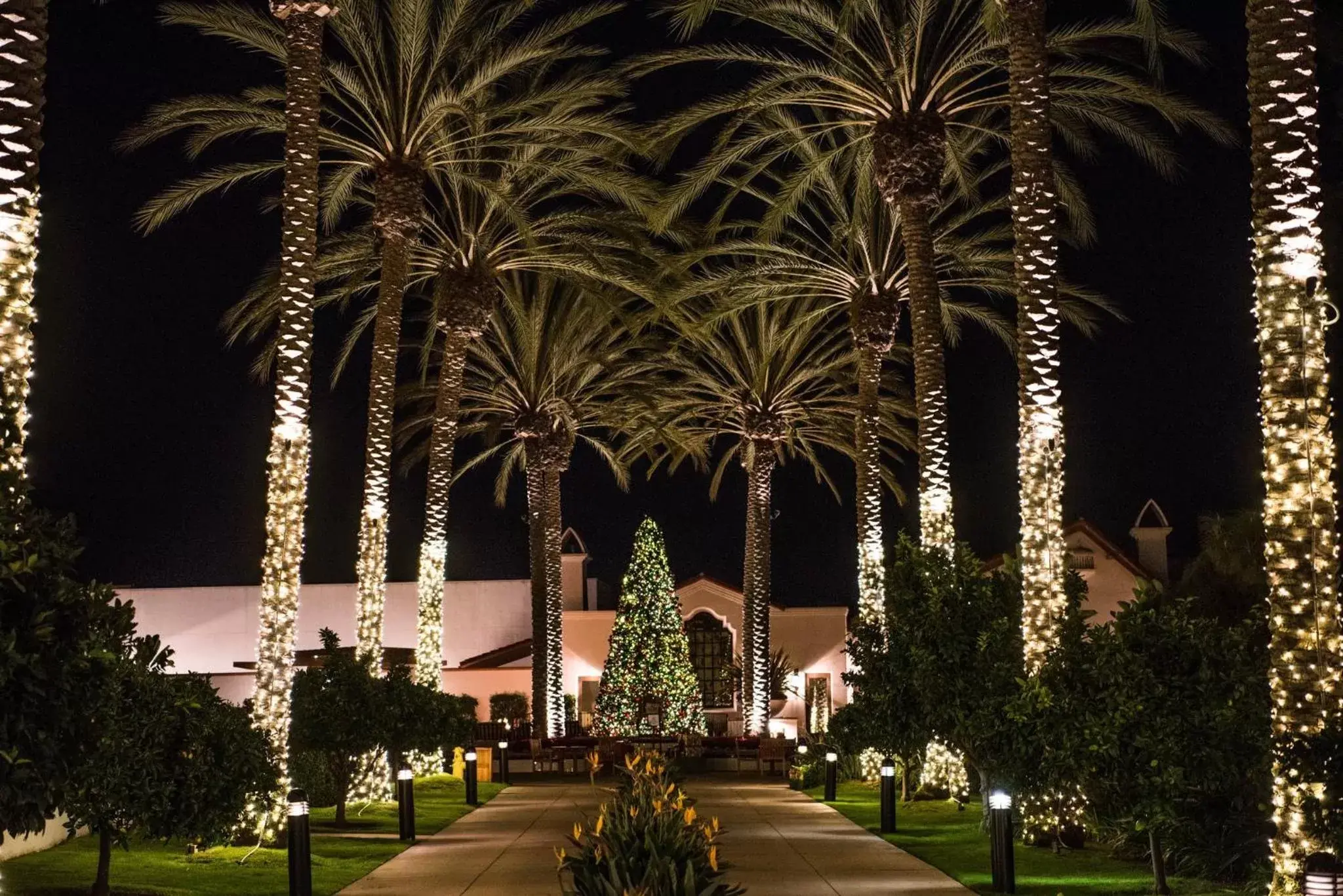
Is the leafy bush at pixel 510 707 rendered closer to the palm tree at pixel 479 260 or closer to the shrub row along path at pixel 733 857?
the palm tree at pixel 479 260

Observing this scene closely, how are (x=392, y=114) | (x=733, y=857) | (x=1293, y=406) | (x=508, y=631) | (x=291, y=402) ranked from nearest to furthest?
(x=1293, y=406), (x=733, y=857), (x=291, y=402), (x=392, y=114), (x=508, y=631)

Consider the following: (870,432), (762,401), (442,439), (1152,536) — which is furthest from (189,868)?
(1152,536)

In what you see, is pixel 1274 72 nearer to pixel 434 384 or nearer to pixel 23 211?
pixel 23 211

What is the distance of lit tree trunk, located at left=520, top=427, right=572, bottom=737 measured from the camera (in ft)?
130

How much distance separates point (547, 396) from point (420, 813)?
14757 millimetres

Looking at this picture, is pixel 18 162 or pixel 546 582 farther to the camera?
pixel 546 582

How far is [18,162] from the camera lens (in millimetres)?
12227

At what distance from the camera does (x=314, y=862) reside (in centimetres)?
1797

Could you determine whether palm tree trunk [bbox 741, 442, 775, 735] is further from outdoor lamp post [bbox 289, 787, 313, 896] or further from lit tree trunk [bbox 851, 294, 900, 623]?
outdoor lamp post [bbox 289, 787, 313, 896]

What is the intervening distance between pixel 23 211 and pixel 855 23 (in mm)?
15493

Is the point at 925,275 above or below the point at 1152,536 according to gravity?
above

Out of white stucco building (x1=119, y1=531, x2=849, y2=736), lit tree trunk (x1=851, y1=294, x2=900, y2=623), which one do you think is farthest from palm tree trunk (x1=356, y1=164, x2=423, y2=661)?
white stucco building (x1=119, y1=531, x2=849, y2=736)

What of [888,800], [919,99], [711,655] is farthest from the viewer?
[711,655]

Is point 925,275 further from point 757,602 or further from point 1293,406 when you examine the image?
point 757,602
